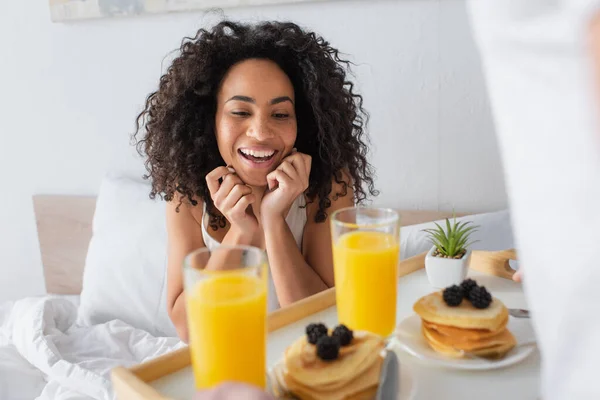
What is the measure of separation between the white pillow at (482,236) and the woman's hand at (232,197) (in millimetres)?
483

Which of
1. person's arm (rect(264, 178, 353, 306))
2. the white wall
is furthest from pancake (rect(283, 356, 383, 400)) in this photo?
the white wall

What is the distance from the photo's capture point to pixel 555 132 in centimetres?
40

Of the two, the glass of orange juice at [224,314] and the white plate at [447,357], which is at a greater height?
the glass of orange juice at [224,314]

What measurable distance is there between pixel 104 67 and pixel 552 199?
2.15 m

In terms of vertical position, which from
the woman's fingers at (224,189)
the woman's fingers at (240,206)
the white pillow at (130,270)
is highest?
the woman's fingers at (224,189)

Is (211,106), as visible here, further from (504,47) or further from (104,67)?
(504,47)

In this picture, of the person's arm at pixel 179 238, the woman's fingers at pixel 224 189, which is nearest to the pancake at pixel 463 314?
the woman's fingers at pixel 224 189

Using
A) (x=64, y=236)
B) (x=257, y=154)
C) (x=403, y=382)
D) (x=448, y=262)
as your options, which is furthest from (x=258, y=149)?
(x=64, y=236)

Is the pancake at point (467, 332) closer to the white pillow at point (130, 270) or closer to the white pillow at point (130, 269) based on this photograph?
the white pillow at point (130, 269)

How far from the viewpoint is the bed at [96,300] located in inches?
63.2

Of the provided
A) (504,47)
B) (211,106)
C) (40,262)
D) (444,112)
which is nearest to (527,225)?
(504,47)

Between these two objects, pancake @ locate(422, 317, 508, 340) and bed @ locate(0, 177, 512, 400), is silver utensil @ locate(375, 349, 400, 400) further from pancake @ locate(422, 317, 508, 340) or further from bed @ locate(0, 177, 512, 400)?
bed @ locate(0, 177, 512, 400)

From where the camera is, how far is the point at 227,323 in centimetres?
72

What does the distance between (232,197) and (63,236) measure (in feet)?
4.27
